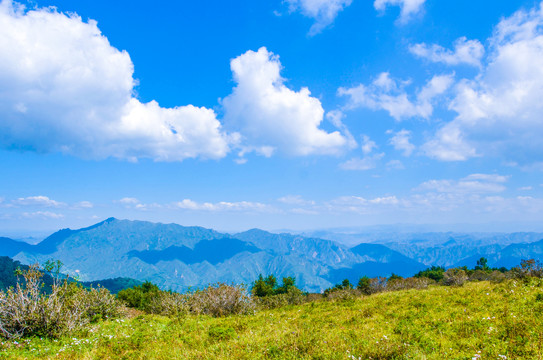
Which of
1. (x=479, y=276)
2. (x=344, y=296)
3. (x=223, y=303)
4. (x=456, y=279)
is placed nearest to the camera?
(x=223, y=303)

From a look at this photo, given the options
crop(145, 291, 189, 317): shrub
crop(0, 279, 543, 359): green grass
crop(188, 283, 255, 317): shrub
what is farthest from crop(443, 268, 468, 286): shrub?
crop(145, 291, 189, 317): shrub

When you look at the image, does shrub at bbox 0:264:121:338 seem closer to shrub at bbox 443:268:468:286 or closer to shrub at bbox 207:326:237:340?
shrub at bbox 207:326:237:340

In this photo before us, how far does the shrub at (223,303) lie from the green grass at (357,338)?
16.1 feet

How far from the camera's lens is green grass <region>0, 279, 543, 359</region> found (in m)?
7.36

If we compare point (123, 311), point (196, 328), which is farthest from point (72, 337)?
point (123, 311)

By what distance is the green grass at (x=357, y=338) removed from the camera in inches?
290

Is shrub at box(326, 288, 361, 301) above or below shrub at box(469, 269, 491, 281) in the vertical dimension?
above

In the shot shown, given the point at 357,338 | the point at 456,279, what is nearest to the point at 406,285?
the point at 456,279

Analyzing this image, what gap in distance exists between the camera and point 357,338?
29.7ft

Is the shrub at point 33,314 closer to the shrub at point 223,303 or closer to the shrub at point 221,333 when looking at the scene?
the shrub at point 221,333

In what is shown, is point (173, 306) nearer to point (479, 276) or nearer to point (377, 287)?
point (377, 287)

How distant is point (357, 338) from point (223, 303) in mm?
12529

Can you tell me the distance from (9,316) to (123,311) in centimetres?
778

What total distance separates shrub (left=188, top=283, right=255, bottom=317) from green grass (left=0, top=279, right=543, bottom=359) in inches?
193
